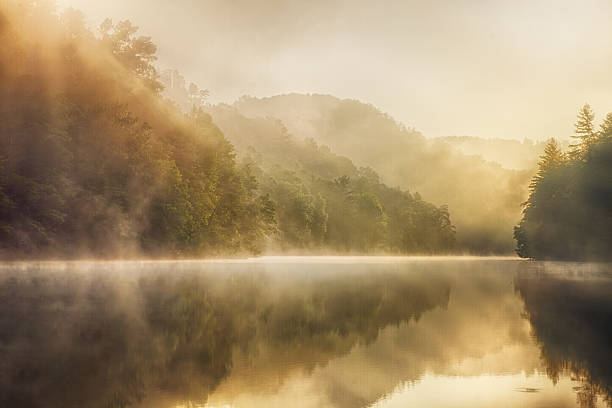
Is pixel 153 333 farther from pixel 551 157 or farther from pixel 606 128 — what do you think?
pixel 551 157

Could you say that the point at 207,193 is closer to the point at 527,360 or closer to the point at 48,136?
the point at 48,136

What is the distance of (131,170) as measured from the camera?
199ft

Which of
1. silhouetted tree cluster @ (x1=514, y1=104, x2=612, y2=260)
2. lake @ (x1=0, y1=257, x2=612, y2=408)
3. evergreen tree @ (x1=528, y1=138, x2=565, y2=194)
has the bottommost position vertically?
lake @ (x1=0, y1=257, x2=612, y2=408)

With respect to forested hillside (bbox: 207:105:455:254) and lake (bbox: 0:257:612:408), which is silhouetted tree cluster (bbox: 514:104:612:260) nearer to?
forested hillside (bbox: 207:105:455:254)

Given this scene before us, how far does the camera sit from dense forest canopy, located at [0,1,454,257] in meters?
47.8

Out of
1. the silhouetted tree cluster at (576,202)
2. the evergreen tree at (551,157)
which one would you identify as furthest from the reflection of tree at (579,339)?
the evergreen tree at (551,157)

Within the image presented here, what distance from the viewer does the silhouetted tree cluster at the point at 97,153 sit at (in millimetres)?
47750

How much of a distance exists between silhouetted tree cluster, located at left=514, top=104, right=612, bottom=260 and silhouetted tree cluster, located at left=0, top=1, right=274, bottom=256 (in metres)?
46.3

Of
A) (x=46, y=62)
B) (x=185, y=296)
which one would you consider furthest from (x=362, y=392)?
(x=46, y=62)

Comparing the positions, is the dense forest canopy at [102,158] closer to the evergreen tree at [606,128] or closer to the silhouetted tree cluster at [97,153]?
the silhouetted tree cluster at [97,153]

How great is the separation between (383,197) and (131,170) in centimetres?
13521

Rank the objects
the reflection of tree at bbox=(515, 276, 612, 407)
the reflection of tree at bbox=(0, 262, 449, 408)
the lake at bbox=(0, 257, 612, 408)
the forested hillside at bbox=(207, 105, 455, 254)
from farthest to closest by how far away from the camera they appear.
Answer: the forested hillside at bbox=(207, 105, 455, 254), the reflection of tree at bbox=(515, 276, 612, 407), the reflection of tree at bbox=(0, 262, 449, 408), the lake at bbox=(0, 257, 612, 408)

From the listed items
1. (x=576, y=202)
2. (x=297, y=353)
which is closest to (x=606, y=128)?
(x=576, y=202)

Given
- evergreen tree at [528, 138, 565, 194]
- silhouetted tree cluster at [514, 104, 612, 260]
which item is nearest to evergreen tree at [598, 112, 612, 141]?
silhouetted tree cluster at [514, 104, 612, 260]
